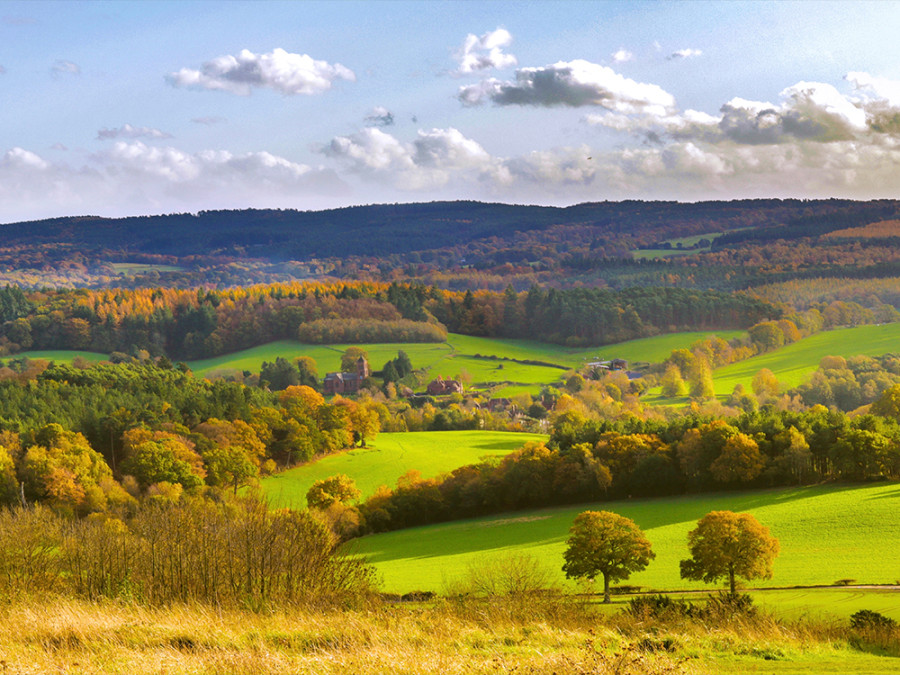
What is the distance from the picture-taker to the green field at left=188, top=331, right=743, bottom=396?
118 metres

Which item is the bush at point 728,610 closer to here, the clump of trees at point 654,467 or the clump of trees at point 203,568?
the clump of trees at point 203,568

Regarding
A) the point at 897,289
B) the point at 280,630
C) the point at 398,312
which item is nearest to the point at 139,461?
the point at 280,630

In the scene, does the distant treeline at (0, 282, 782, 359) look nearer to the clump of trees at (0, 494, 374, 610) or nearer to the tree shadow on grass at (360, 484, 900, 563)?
the tree shadow on grass at (360, 484, 900, 563)

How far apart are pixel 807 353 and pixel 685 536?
88.0 metres

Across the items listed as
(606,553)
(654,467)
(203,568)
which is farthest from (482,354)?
(203,568)

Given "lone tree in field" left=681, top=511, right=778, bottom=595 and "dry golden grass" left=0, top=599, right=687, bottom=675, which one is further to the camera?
"lone tree in field" left=681, top=511, right=778, bottom=595

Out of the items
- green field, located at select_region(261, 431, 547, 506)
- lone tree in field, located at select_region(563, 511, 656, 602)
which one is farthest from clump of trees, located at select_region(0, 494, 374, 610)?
green field, located at select_region(261, 431, 547, 506)

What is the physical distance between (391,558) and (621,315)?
110m

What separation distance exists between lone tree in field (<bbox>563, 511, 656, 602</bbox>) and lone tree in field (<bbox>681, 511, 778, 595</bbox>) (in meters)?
2.04

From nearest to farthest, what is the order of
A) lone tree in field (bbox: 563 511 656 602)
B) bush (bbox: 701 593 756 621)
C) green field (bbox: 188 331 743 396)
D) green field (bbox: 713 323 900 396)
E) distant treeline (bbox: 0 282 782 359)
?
bush (bbox: 701 593 756 621) < lone tree in field (bbox: 563 511 656 602) < green field (bbox: 713 323 900 396) < green field (bbox: 188 331 743 396) < distant treeline (bbox: 0 282 782 359)

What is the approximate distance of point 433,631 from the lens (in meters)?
12.8

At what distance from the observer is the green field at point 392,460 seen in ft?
207

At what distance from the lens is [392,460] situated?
228 feet

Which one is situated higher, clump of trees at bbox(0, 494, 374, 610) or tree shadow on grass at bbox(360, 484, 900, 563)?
clump of trees at bbox(0, 494, 374, 610)
